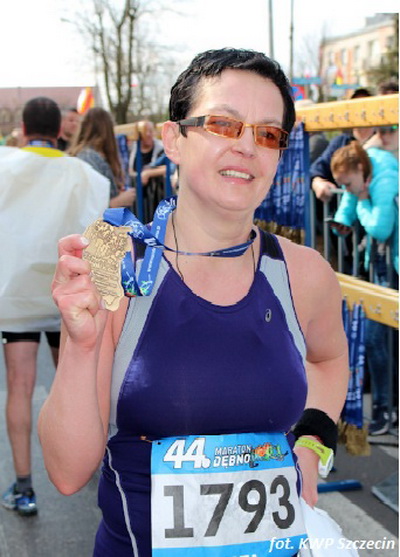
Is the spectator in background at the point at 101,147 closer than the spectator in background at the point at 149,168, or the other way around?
the spectator in background at the point at 101,147

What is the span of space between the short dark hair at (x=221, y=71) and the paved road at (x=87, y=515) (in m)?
2.50

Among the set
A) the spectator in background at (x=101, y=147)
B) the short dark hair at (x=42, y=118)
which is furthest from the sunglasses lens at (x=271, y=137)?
the spectator in background at (x=101, y=147)

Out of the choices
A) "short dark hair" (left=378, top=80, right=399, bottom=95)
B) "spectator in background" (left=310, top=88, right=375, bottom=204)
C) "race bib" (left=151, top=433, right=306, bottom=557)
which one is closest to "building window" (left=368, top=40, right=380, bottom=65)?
"short dark hair" (left=378, top=80, right=399, bottom=95)

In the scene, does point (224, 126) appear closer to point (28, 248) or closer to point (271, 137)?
point (271, 137)

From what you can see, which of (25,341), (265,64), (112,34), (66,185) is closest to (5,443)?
(25,341)

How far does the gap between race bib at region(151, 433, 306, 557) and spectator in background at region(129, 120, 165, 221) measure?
6.54 m

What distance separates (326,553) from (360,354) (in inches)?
95.4

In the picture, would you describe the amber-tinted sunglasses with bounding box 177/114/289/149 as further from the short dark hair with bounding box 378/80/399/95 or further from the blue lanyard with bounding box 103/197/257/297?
the short dark hair with bounding box 378/80/399/95

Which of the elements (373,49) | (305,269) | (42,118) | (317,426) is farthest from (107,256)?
(373,49)

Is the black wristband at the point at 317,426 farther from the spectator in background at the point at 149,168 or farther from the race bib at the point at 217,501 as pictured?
the spectator in background at the point at 149,168

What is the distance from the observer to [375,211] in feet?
15.9

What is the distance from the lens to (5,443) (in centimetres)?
516

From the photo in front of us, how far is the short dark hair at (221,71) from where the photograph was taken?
6.23 feet

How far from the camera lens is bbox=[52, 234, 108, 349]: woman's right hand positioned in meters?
1.54
